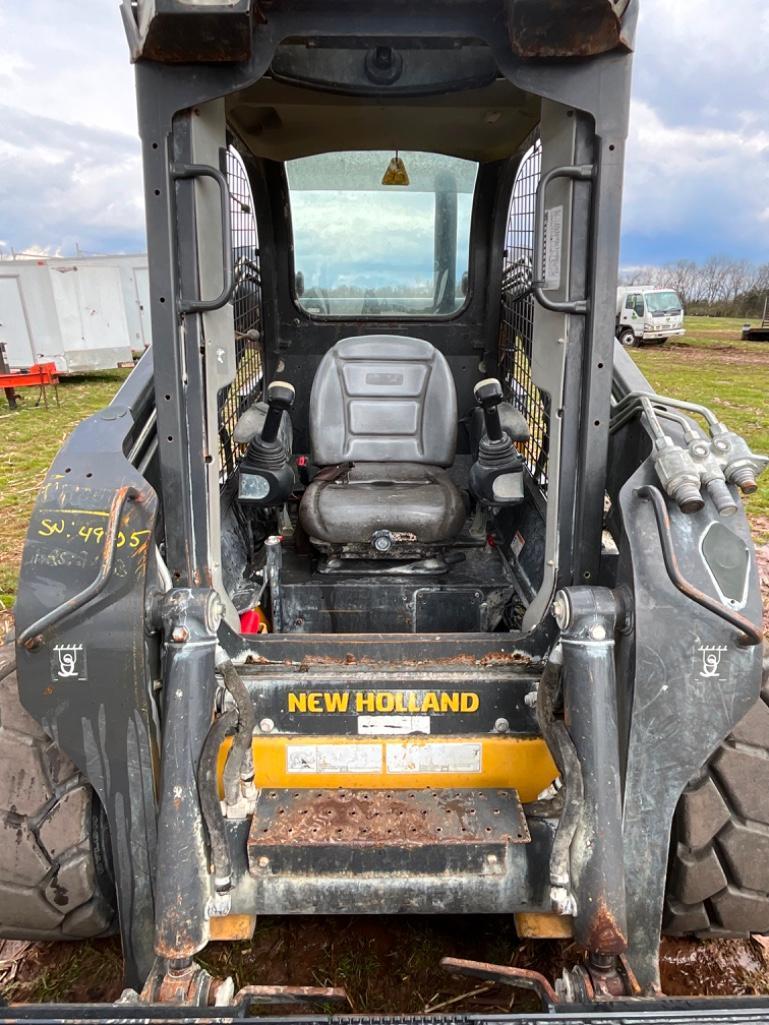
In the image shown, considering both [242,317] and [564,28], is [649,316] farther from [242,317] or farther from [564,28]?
[564,28]

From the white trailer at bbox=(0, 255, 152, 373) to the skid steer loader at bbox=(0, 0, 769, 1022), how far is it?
1181 centimetres

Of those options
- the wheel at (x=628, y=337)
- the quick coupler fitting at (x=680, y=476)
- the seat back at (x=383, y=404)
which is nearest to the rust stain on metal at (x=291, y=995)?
the quick coupler fitting at (x=680, y=476)

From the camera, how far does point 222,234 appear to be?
219cm

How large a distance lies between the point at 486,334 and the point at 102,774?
10.1 ft

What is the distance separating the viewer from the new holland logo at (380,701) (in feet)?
7.18

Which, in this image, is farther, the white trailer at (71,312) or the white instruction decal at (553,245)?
the white trailer at (71,312)

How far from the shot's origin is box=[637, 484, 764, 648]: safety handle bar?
190 cm

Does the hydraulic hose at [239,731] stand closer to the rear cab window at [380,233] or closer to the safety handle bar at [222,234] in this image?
the safety handle bar at [222,234]

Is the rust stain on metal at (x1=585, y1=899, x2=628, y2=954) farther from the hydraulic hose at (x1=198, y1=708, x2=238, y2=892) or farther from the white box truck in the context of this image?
the white box truck

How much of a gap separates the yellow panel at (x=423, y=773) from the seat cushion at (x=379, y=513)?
118cm

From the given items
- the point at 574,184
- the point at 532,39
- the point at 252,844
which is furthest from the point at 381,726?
the point at 532,39

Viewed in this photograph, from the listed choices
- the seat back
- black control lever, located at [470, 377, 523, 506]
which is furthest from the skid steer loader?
the seat back

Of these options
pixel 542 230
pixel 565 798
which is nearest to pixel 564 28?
pixel 542 230

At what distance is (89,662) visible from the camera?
1.94 meters
